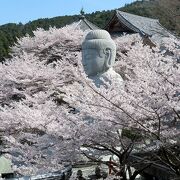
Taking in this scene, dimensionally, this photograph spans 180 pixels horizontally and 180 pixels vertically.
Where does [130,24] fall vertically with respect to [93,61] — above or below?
above

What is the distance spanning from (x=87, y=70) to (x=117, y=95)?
374 cm

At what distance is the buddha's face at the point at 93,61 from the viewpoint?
8.12 metres

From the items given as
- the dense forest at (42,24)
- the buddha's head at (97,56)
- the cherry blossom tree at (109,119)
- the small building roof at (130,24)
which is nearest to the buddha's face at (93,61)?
the buddha's head at (97,56)

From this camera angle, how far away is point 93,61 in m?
8.12

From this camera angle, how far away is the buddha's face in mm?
8117

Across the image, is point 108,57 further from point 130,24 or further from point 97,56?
point 130,24

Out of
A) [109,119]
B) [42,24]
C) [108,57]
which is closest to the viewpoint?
[109,119]

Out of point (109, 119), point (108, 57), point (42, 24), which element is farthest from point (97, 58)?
point (42, 24)

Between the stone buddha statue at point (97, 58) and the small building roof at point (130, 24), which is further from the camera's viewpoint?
the small building roof at point (130, 24)

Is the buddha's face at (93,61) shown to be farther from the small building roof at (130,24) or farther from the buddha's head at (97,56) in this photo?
the small building roof at (130,24)

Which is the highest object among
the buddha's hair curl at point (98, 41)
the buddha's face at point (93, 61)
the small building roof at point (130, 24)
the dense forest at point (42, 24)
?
the dense forest at point (42, 24)

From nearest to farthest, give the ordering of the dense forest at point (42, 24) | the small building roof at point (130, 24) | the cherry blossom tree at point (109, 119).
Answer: the cherry blossom tree at point (109, 119), the small building roof at point (130, 24), the dense forest at point (42, 24)

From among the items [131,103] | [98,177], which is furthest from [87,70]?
[131,103]

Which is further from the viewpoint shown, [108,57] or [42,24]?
[42,24]
